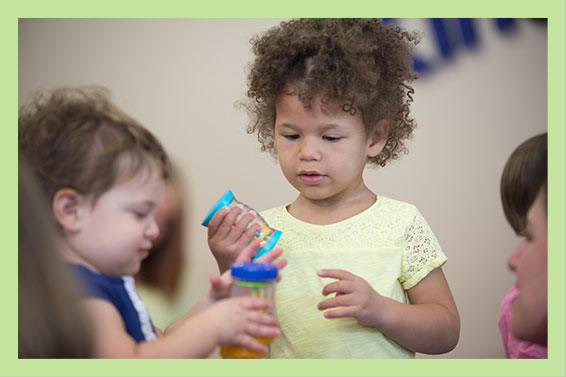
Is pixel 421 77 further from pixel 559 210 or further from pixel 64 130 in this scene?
pixel 64 130

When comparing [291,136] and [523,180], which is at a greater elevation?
[291,136]

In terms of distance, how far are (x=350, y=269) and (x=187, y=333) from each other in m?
0.40

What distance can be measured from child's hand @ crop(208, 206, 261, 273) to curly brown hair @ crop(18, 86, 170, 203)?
19 centimetres

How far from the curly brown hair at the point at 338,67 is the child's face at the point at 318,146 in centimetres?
2

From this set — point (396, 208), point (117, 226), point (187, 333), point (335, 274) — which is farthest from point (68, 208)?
point (396, 208)

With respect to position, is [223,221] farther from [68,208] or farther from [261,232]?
[68,208]

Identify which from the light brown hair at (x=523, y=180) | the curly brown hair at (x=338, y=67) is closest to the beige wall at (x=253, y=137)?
the curly brown hair at (x=338, y=67)

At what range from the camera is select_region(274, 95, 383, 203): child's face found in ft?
3.47

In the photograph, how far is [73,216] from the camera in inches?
30.6

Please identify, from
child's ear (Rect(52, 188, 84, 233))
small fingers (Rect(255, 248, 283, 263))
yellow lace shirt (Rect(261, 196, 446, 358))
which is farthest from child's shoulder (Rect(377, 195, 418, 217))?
child's ear (Rect(52, 188, 84, 233))

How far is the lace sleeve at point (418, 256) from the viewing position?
107 centimetres

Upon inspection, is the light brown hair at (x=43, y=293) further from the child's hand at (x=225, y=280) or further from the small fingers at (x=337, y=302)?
the small fingers at (x=337, y=302)

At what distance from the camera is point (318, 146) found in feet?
3.47

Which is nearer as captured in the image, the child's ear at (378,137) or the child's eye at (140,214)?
the child's eye at (140,214)
